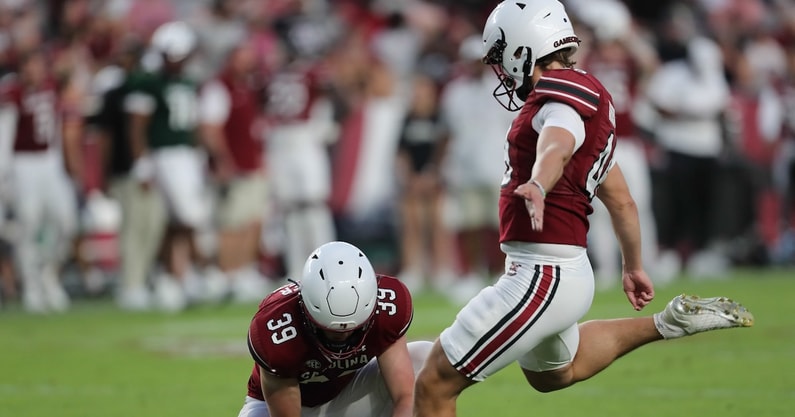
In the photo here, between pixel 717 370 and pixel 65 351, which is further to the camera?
pixel 65 351

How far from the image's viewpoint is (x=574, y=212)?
190 inches

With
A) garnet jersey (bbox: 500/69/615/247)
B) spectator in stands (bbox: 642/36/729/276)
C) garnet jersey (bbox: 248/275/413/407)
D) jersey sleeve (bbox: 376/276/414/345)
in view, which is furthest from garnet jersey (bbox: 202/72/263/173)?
garnet jersey (bbox: 500/69/615/247)

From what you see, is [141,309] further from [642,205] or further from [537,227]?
[537,227]

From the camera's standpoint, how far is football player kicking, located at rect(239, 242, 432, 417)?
16.1 feet

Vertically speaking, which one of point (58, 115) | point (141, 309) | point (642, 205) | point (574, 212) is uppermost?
point (574, 212)

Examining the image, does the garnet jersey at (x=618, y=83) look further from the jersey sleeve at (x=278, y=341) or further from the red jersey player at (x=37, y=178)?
the jersey sleeve at (x=278, y=341)

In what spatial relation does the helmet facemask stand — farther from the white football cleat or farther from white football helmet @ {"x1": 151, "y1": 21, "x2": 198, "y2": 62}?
white football helmet @ {"x1": 151, "y1": 21, "x2": 198, "y2": 62}

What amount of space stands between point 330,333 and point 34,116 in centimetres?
824

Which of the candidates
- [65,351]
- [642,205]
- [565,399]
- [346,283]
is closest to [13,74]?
[65,351]

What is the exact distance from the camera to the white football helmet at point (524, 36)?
4.89m

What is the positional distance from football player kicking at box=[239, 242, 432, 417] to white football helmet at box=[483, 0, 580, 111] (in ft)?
2.94

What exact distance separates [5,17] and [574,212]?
39.1 ft

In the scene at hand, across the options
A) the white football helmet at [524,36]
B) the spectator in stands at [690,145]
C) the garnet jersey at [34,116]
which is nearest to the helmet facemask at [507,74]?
the white football helmet at [524,36]

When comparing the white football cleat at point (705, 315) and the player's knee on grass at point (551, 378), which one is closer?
the white football cleat at point (705, 315)
